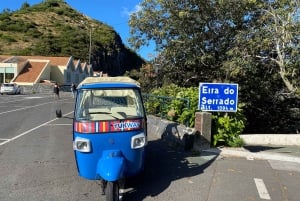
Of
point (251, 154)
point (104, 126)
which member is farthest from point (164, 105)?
point (104, 126)

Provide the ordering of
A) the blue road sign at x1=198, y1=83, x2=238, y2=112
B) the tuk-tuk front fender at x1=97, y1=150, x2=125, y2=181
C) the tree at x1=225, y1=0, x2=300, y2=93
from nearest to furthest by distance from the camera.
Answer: the tuk-tuk front fender at x1=97, y1=150, x2=125, y2=181 → the blue road sign at x1=198, y1=83, x2=238, y2=112 → the tree at x1=225, y1=0, x2=300, y2=93

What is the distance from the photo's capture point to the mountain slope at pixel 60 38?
91.7 meters

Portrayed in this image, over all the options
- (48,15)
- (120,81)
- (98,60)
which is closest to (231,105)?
(120,81)

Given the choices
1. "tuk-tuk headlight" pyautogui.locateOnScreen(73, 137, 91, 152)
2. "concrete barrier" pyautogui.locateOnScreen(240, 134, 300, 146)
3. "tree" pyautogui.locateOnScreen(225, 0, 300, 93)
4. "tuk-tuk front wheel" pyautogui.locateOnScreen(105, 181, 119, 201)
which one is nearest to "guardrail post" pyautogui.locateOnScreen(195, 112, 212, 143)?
"concrete barrier" pyautogui.locateOnScreen(240, 134, 300, 146)

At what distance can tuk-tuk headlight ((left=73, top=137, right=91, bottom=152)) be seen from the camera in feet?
20.7

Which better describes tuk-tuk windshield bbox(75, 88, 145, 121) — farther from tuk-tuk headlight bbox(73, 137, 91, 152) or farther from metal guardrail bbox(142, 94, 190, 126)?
metal guardrail bbox(142, 94, 190, 126)

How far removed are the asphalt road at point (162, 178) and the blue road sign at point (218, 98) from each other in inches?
50.5

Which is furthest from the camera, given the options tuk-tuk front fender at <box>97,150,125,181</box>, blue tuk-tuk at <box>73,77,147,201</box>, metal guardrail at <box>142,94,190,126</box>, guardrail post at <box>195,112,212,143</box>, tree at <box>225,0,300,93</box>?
tree at <box>225,0,300,93</box>

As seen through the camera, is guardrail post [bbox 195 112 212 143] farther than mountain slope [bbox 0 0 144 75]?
No

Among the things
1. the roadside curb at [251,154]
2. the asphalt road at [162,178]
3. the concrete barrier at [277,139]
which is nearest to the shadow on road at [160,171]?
the asphalt road at [162,178]

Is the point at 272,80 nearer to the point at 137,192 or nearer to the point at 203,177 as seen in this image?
the point at 203,177

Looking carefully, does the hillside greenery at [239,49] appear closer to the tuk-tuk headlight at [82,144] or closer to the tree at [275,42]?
the tree at [275,42]

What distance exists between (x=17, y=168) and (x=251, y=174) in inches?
183

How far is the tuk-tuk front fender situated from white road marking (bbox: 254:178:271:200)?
92.7 inches
